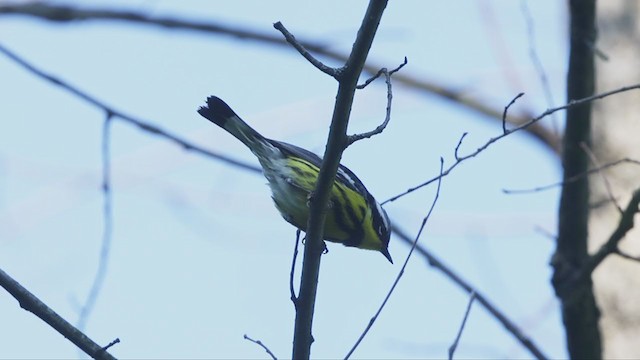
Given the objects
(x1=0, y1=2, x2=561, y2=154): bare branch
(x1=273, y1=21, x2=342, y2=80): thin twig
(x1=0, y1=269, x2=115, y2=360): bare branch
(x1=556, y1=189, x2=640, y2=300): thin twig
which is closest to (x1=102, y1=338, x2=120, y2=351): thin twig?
(x1=0, y1=269, x2=115, y2=360): bare branch

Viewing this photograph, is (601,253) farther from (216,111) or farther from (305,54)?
(305,54)

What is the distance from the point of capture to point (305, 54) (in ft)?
9.27

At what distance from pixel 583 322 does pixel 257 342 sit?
5.78 feet

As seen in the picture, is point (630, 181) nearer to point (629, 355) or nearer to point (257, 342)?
point (629, 355)

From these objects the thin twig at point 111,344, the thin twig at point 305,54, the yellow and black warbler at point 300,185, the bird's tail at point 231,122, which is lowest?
the thin twig at point 111,344

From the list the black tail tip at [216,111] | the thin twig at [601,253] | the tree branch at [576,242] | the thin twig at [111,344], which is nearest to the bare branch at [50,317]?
the thin twig at [111,344]

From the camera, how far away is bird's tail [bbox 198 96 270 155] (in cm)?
449

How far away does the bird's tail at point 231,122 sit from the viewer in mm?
4488

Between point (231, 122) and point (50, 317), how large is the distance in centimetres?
178

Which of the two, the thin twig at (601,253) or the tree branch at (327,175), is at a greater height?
the thin twig at (601,253)

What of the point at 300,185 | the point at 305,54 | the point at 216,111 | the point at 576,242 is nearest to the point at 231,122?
the point at 216,111

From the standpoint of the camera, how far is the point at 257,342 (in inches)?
124

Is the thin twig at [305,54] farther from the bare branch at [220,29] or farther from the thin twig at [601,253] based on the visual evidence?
the bare branch at [220,29]

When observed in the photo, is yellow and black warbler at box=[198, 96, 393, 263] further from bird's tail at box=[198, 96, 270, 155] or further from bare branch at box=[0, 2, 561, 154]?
bare branch at box=[0, 2, 561, 154]
